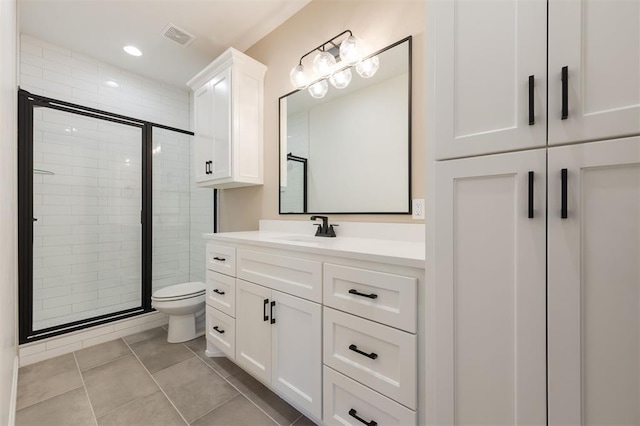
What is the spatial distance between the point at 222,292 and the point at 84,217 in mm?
1908

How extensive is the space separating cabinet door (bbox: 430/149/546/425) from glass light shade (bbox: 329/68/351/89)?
118 centimetres

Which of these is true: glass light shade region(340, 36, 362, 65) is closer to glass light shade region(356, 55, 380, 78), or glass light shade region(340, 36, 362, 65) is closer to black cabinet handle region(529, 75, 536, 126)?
glass light shade region(356, 55, 380, 78)

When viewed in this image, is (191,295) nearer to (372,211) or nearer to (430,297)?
(372,211)

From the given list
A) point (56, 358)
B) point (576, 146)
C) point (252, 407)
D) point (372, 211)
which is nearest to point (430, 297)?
point (576, 146)

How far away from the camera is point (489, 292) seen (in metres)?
0.77

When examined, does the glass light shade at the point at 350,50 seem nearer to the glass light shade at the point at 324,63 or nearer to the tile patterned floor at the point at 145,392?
the glass light shade at the point at 324,63

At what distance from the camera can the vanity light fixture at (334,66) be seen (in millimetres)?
1666

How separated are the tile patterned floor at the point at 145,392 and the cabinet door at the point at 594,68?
1674mm

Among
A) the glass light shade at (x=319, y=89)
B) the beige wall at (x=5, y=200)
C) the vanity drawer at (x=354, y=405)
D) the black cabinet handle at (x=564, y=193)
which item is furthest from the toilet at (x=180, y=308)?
the black cabinet handle at (x=564, y=193)

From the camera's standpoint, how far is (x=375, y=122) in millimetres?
1652

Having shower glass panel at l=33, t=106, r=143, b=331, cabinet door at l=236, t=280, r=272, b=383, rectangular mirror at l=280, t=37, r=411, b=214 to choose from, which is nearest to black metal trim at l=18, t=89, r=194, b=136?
shower glass panel at l=33, t=106, r=143, b=331

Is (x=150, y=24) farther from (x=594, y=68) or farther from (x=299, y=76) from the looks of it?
(x=594, y=68)

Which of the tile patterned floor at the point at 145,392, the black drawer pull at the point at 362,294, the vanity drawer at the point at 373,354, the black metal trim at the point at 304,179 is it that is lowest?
the tile patterned floor at the point at 145,392

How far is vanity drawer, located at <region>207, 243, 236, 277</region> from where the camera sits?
1.75 m
